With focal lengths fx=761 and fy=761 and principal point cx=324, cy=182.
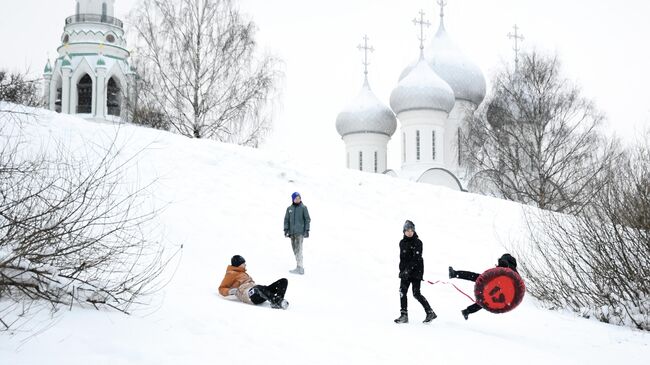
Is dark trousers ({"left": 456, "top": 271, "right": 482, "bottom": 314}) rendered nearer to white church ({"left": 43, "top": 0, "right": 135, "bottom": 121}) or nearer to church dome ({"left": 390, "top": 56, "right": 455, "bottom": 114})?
church dome ({"left": 390, "top": 56, "right": 455, "bottom": 114})

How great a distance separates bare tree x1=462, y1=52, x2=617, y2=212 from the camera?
27422 millimetres

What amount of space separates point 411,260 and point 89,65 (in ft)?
105

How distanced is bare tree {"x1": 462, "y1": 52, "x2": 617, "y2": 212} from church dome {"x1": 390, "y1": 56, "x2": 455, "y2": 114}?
669cm

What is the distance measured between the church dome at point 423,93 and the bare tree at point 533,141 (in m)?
6.69

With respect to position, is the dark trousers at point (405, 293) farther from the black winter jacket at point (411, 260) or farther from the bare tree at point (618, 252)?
the bare tree at point (618, 252)

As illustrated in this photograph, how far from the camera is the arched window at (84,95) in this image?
126 feet

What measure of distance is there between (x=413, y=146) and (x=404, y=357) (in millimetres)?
29978

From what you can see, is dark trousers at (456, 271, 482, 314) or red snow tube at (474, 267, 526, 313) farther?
dark trousers at (456, 271, 482, 314)

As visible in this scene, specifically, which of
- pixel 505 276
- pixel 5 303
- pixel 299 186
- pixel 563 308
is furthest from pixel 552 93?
pixel 5 303

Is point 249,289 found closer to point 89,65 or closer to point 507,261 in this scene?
point 507,261

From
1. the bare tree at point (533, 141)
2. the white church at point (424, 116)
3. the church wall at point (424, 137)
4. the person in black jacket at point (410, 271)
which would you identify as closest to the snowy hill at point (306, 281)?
the person in black jacket at point (410, 271)

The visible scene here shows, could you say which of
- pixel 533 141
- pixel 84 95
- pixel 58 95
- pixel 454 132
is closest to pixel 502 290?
pixel 533 141

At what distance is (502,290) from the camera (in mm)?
9008

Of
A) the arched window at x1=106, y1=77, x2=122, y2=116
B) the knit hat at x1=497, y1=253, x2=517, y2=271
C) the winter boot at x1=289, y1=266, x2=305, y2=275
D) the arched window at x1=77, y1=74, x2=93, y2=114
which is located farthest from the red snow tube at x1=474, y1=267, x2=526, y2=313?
the arched window at x1=77, y1=74, x2=93, y2=114
